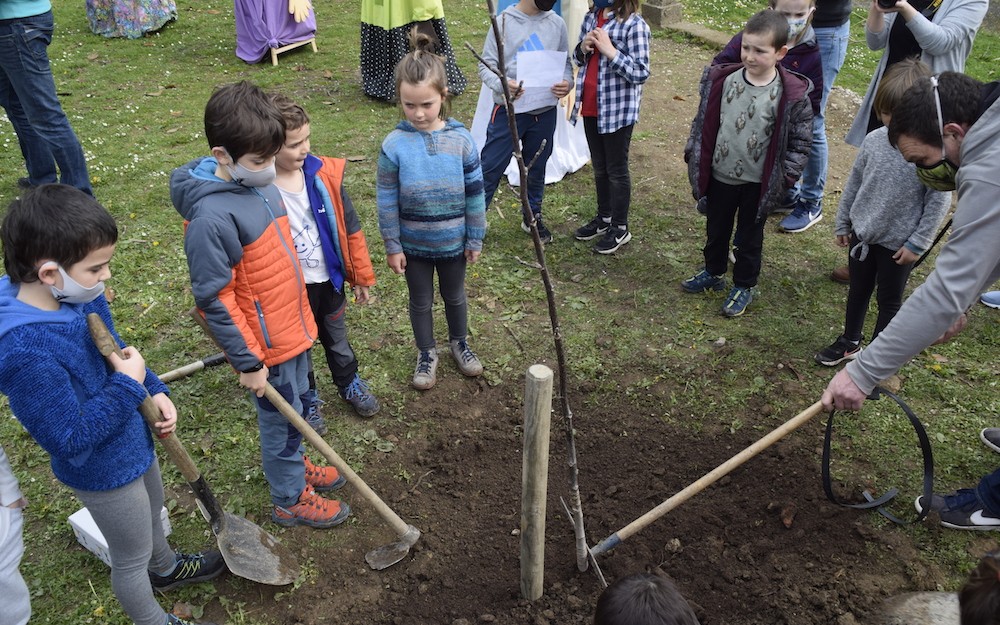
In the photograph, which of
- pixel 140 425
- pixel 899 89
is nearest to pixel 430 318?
pixel 140 425

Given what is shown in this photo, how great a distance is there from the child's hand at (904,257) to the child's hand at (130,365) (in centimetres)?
348

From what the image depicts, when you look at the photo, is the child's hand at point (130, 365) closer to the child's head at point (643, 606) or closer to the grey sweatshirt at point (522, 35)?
the child's head at point (643, 606)

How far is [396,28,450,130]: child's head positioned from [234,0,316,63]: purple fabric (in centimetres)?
649

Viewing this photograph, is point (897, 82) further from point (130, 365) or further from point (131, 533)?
point (131, 533)

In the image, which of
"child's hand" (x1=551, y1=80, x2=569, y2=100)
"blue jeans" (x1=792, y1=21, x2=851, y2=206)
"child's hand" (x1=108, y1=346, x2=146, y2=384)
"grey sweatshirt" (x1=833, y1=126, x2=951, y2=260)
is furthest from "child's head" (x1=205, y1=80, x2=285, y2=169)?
"blue jeans" (x1=792, y1=21, x2=851, y2=206)

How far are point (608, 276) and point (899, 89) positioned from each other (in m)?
2.19

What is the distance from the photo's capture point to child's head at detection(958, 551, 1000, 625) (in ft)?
5.45

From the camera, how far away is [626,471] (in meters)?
3.52

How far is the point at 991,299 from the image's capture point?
4.69 meters

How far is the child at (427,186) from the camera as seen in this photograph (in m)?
3.41

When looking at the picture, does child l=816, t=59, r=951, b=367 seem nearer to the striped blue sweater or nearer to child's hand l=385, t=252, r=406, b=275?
the striped blue sweater

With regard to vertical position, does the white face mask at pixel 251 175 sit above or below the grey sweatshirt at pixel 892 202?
above

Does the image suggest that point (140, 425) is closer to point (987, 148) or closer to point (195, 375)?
point (195, 375)

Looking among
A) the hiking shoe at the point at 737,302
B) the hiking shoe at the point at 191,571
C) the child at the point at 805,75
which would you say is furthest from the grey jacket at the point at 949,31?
→ the hiking shoe at the point at 191,571
